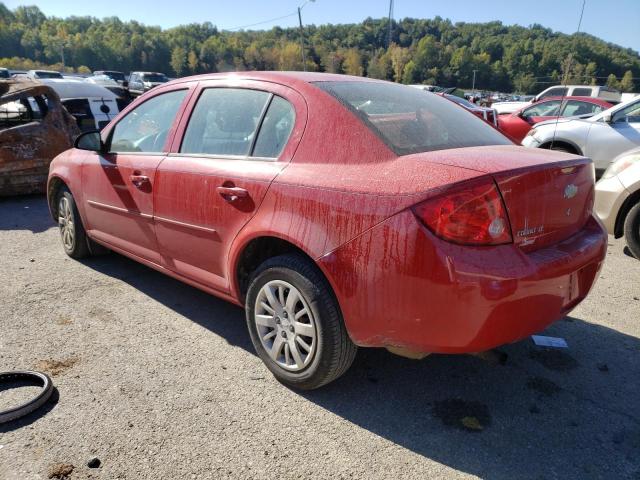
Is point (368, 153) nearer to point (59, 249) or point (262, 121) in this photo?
point (262, 121)

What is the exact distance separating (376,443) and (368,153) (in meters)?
1.36

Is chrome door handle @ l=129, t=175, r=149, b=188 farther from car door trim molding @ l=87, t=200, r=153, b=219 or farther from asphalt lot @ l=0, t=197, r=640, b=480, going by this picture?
asphalt lot @ l=0, t=197, r=640, b=480

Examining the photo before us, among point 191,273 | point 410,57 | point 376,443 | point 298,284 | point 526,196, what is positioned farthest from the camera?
point 410,57

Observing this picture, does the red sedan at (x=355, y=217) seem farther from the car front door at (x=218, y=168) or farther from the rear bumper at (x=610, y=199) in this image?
the rear bumper at (x=610, y=199)

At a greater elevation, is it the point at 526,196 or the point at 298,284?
the point at 526,196

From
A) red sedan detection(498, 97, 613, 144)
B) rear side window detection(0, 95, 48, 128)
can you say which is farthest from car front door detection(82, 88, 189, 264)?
red sedan detection(498, 97, 613, 144)

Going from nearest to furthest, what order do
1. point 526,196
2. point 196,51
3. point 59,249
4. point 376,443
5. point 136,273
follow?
1. point 526,196
2. point 376,443
3. point 136,273
4. point 59,249
5. point 196,51

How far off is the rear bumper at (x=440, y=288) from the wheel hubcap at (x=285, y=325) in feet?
0.96

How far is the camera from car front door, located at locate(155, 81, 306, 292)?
2.73m

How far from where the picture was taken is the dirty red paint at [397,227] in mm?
2053

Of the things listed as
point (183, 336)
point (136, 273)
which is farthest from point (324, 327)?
point (136, 273)

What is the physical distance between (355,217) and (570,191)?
1.09m

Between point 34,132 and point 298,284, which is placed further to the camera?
point 34,132

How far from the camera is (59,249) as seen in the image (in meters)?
5.31
